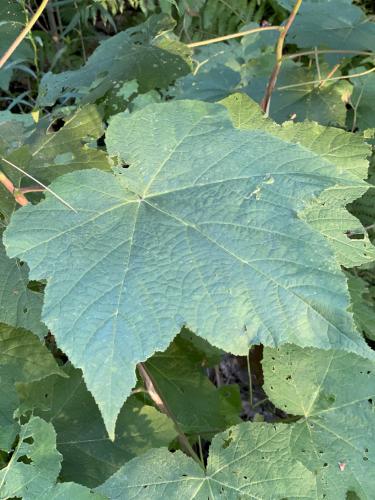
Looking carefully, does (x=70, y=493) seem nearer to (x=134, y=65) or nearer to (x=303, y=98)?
(x=134, y=65)

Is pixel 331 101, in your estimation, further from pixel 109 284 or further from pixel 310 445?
pixel 109 284

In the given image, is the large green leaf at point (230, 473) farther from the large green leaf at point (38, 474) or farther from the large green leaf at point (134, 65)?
the large green leaf at point (134, 65)

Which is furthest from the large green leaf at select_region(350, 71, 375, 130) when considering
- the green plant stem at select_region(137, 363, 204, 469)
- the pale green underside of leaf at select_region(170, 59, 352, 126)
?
the green plant stem at select_region(137, 363, 204, 469)

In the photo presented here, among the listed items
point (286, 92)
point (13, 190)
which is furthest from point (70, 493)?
point (286, 92)

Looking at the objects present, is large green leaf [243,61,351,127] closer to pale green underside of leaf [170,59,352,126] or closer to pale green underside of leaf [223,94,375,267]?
pale green underside of leaf [170,59,352,126]

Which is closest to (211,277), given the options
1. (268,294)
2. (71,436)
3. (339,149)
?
(268,294)

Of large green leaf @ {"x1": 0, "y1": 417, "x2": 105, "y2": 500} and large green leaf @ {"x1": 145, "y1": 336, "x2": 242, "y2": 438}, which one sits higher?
large green leaf @ {"x1": 0, "y1": 417, "x2": 105, "y2": 500}

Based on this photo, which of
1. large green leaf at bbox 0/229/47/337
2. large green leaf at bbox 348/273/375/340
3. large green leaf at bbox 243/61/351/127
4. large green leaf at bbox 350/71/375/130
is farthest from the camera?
large green leaf at bbox 350/71/375/130
